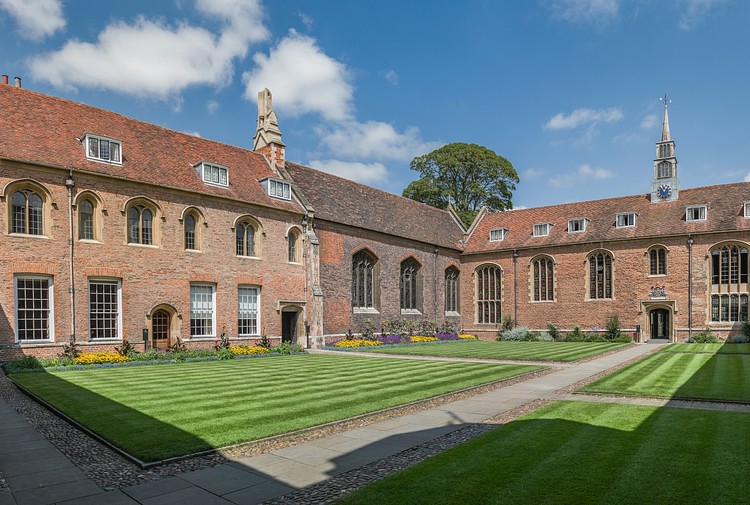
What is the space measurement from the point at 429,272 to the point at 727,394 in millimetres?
29070

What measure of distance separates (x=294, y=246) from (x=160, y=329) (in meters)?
9.28

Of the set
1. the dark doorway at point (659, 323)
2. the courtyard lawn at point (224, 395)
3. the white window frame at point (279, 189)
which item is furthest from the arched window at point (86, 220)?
the dark doorway at point (659, 323)

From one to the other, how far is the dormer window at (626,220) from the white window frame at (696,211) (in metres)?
3.58

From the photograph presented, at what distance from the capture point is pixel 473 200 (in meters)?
58.2

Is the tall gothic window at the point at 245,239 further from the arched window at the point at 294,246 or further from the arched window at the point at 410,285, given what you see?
the arched window at the point at 410,285

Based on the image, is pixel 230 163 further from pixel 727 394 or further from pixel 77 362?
pixel 727 394

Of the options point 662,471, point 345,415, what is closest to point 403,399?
point 345,415

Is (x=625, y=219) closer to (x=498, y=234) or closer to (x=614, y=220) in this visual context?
(x=614, y=220)

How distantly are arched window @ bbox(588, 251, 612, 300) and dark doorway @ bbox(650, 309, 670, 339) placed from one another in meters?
3.29

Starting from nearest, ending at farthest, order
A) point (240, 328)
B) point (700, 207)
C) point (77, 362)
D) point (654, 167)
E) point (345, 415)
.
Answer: point (345, 415), point (77, 362), point (240, 328), point (700, 207), point (654, 167)

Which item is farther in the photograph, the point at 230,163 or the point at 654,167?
the point at 654,167

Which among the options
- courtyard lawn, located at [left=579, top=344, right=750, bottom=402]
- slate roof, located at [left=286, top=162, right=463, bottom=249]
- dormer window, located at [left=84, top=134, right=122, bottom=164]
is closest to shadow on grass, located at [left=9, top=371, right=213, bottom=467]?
courtyard lawn, located at [left=579, top=344, right=750, bottom=402]

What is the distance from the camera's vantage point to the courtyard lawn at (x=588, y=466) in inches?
235

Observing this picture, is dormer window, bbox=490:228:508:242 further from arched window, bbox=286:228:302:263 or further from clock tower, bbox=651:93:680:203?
arched window, bbox=286:228:302:263
